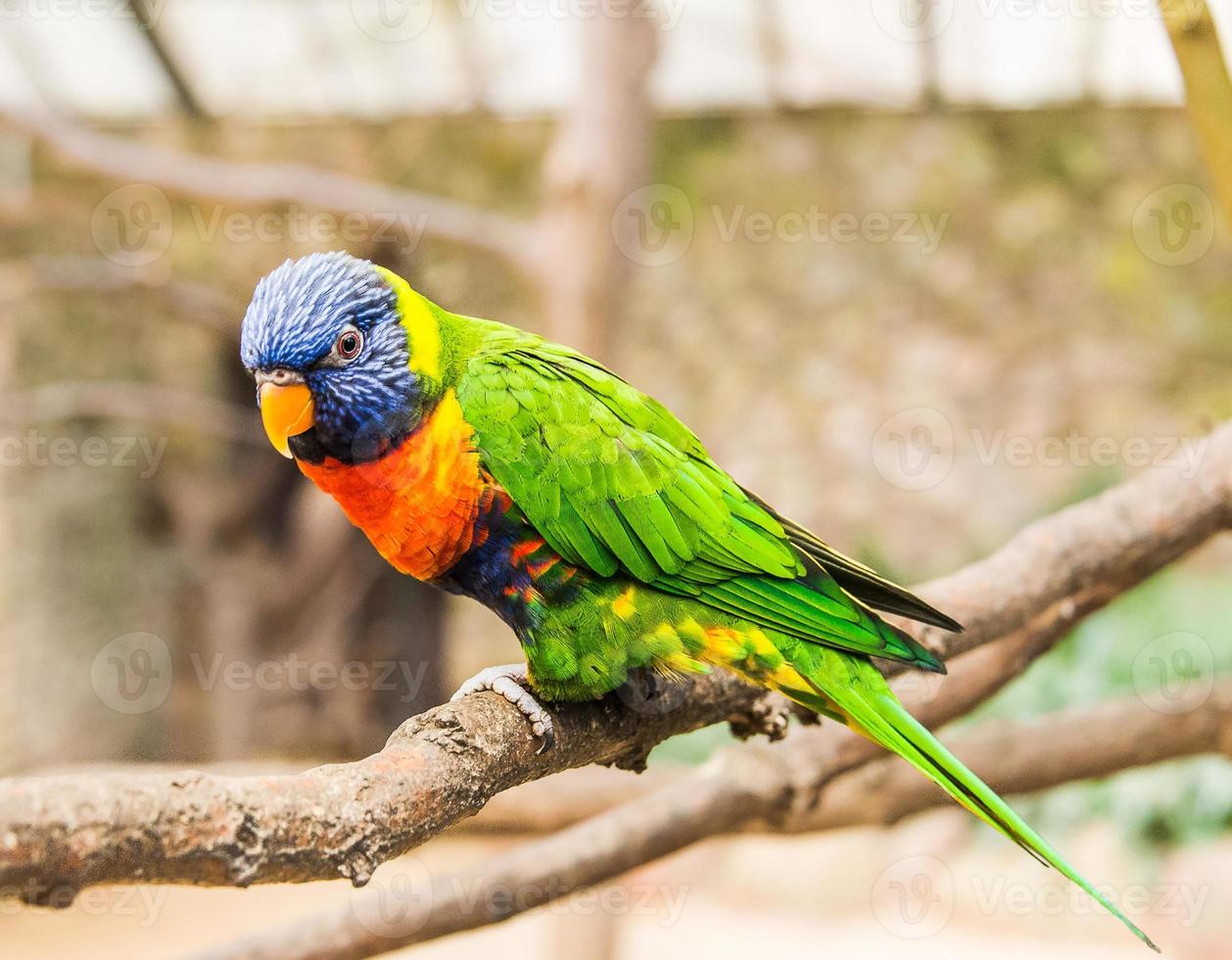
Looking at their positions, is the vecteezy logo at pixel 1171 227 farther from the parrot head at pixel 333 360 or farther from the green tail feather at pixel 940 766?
the parrot head at pixel 333 360

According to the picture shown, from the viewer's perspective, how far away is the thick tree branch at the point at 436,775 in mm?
1026

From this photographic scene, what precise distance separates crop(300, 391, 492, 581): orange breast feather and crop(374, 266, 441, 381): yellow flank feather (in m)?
0.06

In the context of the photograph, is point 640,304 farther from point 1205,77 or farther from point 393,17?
point 1205,77

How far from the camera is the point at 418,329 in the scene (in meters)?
1.66

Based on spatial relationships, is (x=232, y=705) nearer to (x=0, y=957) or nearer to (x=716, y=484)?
(x=0, y=957)

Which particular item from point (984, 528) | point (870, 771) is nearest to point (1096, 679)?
point (984, 528)

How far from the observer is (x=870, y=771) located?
10.5 feet
